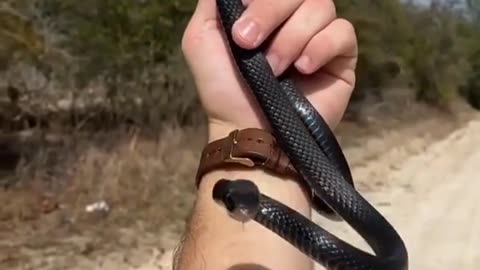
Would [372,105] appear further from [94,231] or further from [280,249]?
[280,249]

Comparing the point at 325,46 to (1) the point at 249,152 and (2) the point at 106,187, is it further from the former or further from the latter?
(2) the point at 106,187

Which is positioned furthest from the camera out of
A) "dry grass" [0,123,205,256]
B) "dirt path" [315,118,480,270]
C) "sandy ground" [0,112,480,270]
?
"dry grass" [0,123,205,256]

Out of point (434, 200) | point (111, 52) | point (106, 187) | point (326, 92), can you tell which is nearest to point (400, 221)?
point (434, 200)

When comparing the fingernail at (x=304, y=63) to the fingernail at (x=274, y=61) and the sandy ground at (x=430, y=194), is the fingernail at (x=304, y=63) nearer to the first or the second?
the fingernail at (x=274, y=61)

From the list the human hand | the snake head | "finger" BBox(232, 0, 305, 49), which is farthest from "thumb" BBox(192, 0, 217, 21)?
the snake head

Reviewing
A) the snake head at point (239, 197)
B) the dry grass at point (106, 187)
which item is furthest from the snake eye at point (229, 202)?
the dry grass at point (106, 187)

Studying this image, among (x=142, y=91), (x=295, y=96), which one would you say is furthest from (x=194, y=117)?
(x=295, y=96)

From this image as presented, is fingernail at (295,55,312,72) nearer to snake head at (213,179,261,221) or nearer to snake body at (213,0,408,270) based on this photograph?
snake body at (213,0,408,270)
